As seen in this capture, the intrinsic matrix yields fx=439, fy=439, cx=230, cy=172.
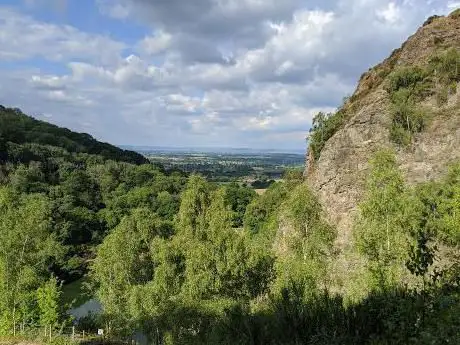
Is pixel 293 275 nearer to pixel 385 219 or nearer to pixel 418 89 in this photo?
pixel 385 219

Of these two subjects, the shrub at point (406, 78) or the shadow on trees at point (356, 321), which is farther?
the shrub at point (406, 78)

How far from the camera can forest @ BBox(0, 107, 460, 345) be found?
29.8 ft

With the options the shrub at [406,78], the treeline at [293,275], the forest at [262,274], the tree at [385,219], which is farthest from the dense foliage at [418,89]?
the tree at [385,219]

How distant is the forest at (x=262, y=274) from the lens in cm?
907

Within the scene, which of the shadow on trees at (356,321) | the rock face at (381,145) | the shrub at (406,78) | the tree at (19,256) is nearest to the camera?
the shadow on trees at (356,321)

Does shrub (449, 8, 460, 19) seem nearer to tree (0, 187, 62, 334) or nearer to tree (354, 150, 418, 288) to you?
tree (354, 150, 418, 288)

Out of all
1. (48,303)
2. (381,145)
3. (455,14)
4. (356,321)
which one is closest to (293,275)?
(356,321)

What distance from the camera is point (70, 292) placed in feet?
205

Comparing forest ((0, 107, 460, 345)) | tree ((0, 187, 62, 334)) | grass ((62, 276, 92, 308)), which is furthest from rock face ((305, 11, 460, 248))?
grass ((62, 276, 92, 308))

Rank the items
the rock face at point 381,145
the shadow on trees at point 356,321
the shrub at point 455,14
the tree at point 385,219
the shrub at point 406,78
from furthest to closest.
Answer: the shrub at point 455,14 < the shrub at point 406,78 < the rock face at point 381,145 < the tree at point 385,219 < the shadow on trees at point 356,321

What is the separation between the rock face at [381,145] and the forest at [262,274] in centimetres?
514

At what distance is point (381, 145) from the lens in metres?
42.4

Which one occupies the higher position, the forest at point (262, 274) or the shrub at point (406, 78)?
the shrub at point (406, 78)

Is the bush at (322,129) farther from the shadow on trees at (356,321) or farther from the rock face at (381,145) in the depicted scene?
the shadow on trees at (356,321)
